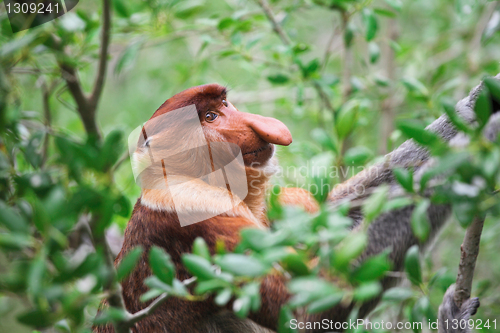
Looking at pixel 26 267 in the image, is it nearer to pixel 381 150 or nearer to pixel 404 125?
pixel 404 125

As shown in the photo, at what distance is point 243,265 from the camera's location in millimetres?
885

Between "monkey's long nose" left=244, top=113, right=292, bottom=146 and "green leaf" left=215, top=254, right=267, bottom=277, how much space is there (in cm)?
108

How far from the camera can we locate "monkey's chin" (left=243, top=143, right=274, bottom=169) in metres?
2.08

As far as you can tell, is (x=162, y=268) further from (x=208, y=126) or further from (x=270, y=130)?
(x=208, y=126)

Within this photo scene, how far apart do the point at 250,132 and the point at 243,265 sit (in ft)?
4.08

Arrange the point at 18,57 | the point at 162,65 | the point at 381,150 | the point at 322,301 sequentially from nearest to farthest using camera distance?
the point at 322,301 < the point at 18,57 < the point at 381,150 < the point at 162,65

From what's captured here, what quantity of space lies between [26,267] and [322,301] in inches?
24.5

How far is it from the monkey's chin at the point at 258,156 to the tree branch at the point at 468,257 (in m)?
0.99

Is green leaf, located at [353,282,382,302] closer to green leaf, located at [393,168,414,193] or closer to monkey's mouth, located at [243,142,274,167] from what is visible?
green leaf, located at [393,168,414,193]

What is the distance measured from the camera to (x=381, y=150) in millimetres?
3572

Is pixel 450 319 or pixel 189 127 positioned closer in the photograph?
pixel 450 319

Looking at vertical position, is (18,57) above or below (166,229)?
above

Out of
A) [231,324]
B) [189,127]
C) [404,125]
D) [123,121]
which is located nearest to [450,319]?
[231,324]

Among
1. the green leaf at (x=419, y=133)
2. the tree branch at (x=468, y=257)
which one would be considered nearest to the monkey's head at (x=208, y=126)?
the tree branch at (x=468, y=257)
